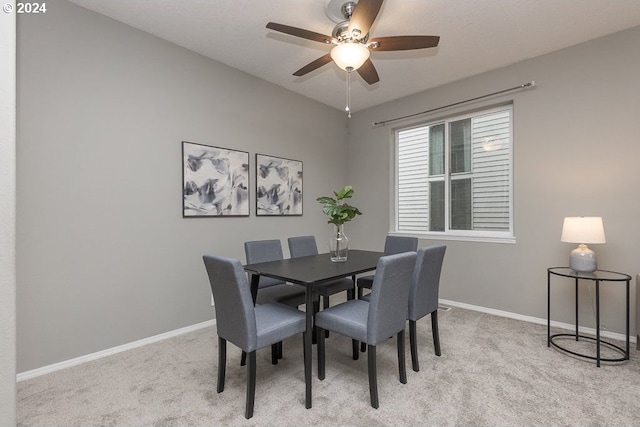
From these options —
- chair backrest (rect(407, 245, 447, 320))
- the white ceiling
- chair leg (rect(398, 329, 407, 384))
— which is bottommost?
chair leg (rect(398, 329, 407, 384))

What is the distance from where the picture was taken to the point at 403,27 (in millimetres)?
2576

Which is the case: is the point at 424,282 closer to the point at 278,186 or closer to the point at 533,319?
the point at 533,319

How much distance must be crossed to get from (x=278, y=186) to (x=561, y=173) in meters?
3.07

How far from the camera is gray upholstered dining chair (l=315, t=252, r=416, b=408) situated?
1.75m

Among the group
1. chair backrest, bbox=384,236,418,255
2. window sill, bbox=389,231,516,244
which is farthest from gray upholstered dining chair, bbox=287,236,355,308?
window sill, bbox=389,231,516,244

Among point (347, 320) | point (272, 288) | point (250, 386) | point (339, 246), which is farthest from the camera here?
point (272, 288)

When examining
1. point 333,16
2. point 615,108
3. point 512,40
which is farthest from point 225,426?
point 615,108

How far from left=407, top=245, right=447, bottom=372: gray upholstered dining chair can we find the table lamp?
1.13 metres

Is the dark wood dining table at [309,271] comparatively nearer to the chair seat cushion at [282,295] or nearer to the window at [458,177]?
the chair seat cushion at [282,295]

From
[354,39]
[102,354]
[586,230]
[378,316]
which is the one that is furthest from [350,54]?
[102,354]

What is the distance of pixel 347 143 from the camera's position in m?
4.84

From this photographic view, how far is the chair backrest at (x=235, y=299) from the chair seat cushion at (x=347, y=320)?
0.50 m

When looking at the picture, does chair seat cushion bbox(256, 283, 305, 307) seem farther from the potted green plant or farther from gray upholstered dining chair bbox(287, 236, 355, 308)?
the potted green plant

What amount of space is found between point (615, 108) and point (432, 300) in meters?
2.47
